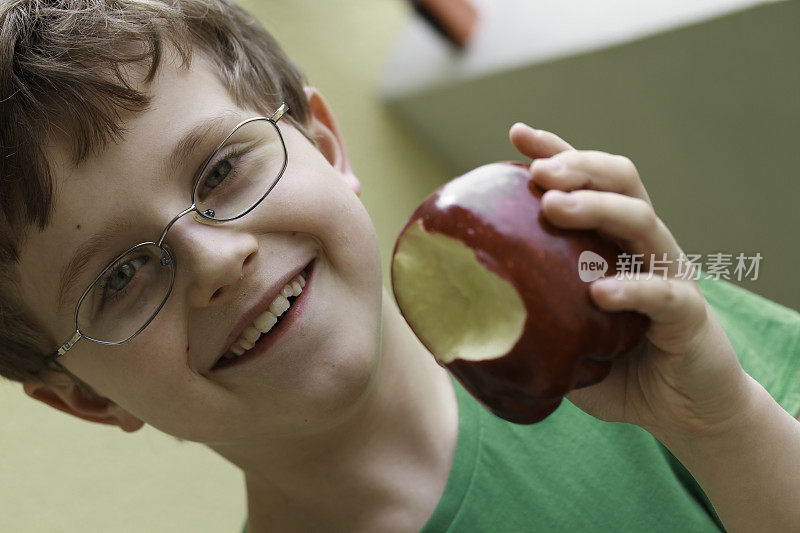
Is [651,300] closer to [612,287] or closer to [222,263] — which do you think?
[612,287]

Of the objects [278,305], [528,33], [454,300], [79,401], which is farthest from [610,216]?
[528,33]

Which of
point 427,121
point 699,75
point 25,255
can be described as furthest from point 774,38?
point 25,255

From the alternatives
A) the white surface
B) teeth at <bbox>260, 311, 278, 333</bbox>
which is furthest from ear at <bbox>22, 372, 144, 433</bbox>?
the white surface

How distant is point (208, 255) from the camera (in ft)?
2.03

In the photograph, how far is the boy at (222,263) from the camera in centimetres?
59

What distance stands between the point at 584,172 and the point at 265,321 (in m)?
0.29

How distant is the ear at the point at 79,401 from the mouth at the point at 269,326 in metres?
0.22

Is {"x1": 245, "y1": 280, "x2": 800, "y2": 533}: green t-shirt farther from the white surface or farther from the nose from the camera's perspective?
the white surface

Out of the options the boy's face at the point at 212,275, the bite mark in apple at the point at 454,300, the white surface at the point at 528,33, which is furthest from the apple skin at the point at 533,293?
the white surface at the point at 528,33

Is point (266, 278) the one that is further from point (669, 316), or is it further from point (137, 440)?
point (137, 440)

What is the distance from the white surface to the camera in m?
1.16

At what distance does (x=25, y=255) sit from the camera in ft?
2.22

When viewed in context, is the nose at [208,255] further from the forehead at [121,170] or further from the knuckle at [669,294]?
the knuckle at [669,294]

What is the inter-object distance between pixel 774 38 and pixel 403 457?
0.74 metres
